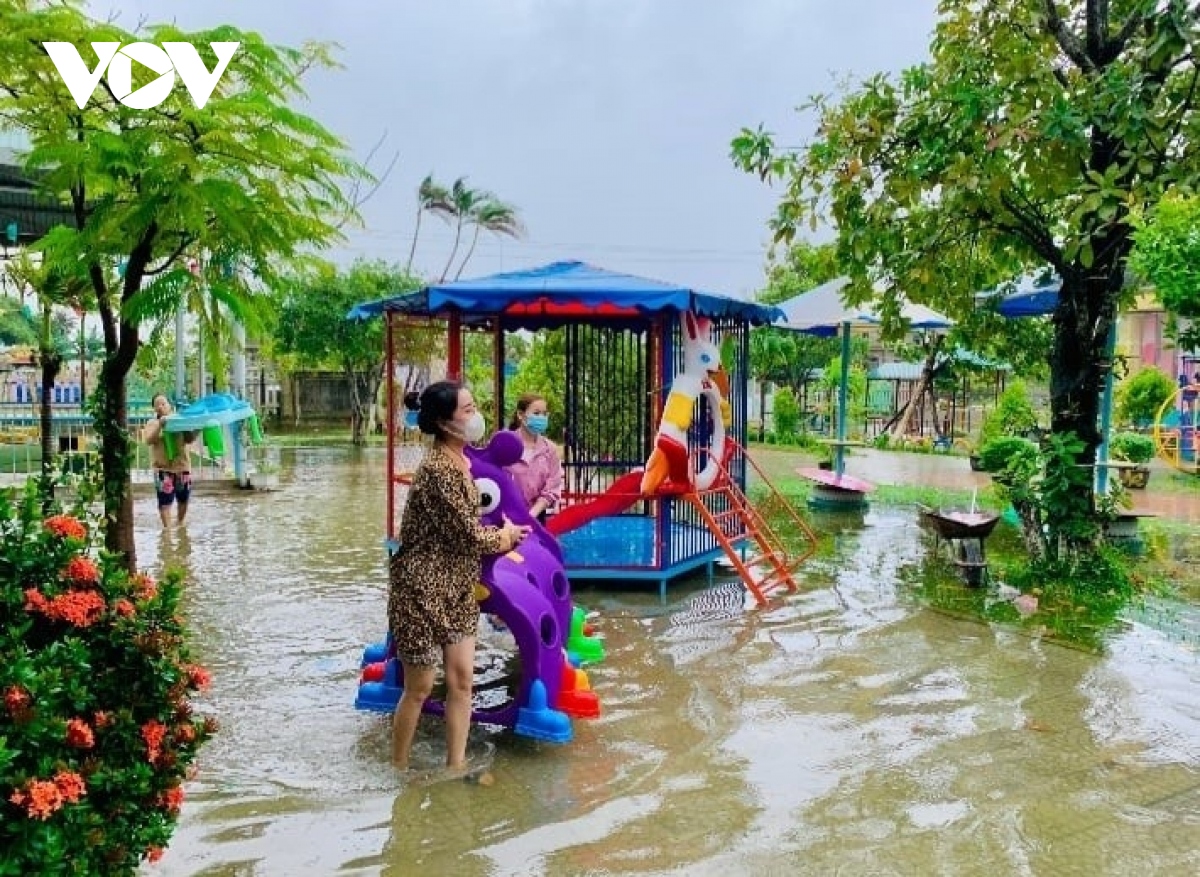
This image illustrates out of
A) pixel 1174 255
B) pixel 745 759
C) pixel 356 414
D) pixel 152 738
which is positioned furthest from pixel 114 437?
pixel 356 414

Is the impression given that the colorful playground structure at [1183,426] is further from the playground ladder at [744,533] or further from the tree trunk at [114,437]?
the tree trunk at [114,437]

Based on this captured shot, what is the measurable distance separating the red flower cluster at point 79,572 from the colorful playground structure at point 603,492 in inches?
91.9

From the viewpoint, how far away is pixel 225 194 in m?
5.07

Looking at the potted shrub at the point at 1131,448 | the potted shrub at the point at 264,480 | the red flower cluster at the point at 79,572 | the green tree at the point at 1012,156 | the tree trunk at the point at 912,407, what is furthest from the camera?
the tree trunk at the point at 912,407

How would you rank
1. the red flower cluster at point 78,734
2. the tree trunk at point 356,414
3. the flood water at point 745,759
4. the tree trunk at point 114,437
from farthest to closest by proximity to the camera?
the tree trunk at point 356,414, the tree trunk at point 114,437, the flood water at point 745,759, the red flower cluster at point 78,734

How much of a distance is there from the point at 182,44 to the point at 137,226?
86cm

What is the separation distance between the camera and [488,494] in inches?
212

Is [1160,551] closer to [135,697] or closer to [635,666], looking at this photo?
[635,666]

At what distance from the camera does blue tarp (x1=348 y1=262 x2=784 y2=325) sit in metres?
7.64

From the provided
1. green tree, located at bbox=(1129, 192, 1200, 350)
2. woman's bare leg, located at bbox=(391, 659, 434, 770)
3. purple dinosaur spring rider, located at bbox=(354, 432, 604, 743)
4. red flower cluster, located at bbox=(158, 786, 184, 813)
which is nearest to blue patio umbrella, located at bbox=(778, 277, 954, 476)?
purple dinosaur spring rider, located at bbox=(354, 432, 604, 743)

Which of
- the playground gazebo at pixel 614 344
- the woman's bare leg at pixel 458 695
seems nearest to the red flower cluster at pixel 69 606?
the woman's bare leg at pixel 458 695

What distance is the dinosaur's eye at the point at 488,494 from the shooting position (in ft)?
17.6

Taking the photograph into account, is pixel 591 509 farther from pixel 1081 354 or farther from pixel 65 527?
pixel 65 527

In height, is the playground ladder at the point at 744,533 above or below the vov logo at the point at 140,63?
below
